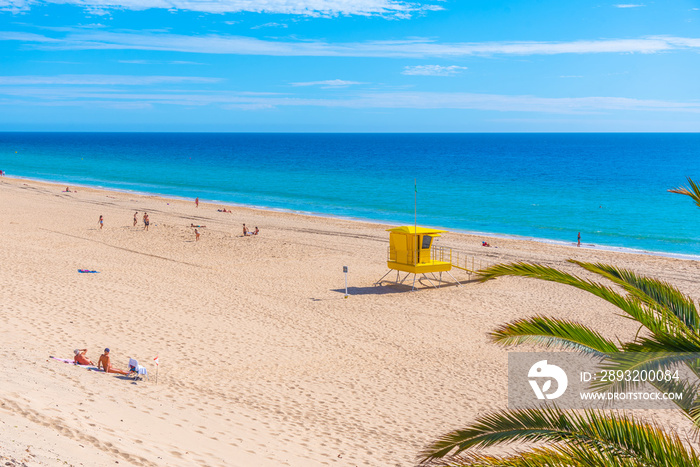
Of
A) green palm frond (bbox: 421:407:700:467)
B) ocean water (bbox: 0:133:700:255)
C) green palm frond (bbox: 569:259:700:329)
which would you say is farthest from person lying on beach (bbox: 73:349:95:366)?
ocean water (bbox: 0:133:700:255)

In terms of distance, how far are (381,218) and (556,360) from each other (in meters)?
31.0

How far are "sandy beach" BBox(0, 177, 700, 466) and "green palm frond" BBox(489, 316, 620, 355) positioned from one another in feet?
11.7

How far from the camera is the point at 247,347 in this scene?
1332cm

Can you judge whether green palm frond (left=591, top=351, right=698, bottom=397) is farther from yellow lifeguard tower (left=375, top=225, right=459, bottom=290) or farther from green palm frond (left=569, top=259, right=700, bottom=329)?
yellow lifeguard tower (left=375, top=225, right=459, bottom=290)

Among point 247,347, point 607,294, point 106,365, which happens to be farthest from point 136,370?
point 607,294

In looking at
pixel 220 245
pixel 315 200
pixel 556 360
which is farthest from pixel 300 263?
pixel 315 200

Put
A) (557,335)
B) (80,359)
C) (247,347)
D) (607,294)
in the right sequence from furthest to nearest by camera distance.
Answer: (247,347), (80,359), (607,294), (557,335)

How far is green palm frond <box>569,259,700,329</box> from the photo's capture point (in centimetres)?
565

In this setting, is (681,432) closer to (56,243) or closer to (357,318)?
(357,318)

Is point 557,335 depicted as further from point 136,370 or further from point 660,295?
point 136,370

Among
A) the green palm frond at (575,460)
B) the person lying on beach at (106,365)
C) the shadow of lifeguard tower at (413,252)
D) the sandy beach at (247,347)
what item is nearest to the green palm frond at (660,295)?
the green palm frond at (575,460)

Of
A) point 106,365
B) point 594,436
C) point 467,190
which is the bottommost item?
point 106,365

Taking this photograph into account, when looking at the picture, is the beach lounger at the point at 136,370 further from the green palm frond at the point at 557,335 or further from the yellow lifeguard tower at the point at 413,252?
the yellow lifeguard tower at the point at 413,252

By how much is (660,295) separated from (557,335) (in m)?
1.29
